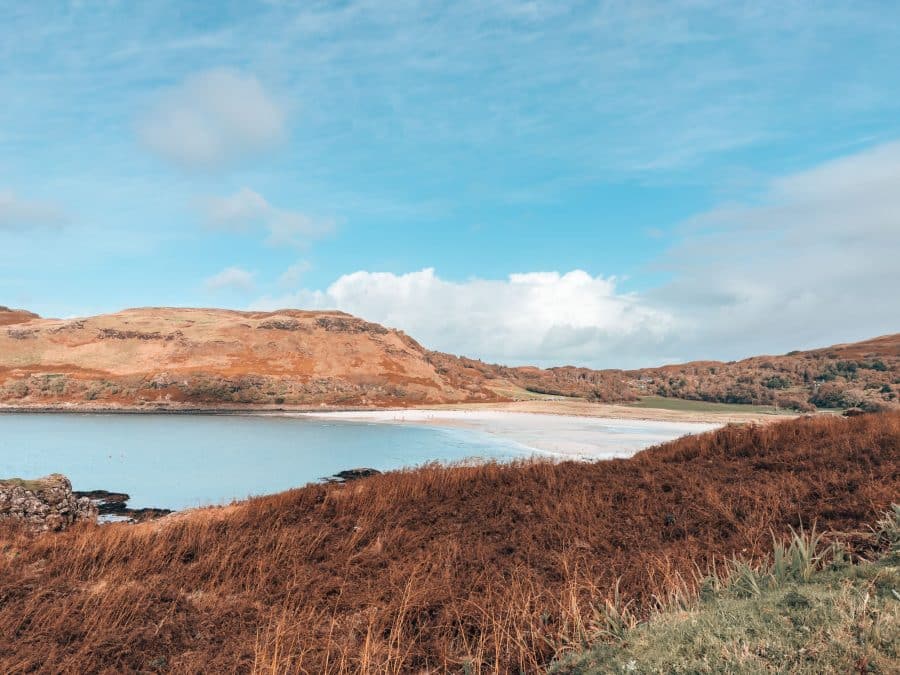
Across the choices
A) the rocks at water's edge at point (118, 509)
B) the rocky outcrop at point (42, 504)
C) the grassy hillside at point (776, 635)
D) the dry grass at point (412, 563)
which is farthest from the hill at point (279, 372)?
the grassy hillside at point (776, 635)

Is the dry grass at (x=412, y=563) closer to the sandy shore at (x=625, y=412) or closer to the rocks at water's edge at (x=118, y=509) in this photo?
the rocks at water's edge at (x=118, y=509)

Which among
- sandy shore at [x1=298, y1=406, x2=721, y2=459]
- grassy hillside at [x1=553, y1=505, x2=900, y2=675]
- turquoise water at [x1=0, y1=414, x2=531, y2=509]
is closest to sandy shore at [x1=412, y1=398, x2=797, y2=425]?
sandy shore at [x1=298, y1=406, x2=721, y2=459]

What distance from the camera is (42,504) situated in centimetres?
1154

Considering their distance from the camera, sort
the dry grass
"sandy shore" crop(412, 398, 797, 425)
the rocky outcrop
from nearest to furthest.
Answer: the dry grass
the rocky outcrop
"sandy shore" crop(412, 398, 797, 425)

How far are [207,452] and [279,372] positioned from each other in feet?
169

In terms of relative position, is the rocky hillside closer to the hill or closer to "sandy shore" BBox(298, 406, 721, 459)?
the hill

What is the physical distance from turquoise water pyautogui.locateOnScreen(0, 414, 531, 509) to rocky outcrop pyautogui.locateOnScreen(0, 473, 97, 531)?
13.5 ft

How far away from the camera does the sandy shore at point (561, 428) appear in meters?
32.0

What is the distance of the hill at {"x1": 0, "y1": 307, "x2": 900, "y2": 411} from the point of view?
2790 inches

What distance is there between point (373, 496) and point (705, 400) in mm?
93934

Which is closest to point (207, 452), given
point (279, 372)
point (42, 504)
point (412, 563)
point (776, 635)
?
point (42, 504)

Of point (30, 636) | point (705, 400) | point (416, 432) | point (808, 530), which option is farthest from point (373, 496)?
point (705, 400)

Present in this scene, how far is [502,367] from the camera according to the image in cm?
13600

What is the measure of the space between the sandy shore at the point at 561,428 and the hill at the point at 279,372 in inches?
592
